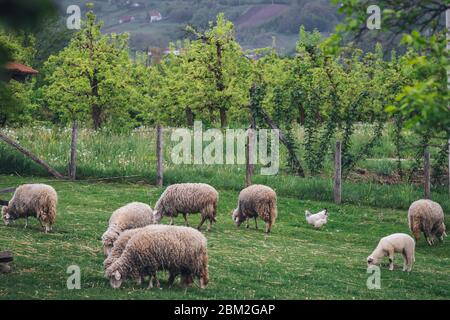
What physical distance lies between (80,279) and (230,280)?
243 centimetres

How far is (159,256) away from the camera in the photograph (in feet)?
39.2

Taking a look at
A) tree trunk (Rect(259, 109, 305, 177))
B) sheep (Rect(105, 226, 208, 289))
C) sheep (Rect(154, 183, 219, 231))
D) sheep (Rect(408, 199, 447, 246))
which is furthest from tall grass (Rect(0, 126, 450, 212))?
sheep (Rect(105, 226, 208, 289))

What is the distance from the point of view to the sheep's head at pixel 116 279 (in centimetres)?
1180

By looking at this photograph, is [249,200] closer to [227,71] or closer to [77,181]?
[77,181]

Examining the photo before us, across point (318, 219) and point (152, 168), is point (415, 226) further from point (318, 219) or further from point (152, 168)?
point (152, 168)

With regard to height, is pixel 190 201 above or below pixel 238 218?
above

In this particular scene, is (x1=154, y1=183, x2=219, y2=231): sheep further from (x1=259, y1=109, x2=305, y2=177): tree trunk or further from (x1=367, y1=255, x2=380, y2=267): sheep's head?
(x1=259, y1=109, x2=305, y2=177): tree trunk

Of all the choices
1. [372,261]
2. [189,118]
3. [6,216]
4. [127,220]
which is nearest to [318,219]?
[372,261]

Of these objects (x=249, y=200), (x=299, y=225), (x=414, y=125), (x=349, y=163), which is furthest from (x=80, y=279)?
(x=349, y=163)

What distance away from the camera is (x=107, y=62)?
35344mm

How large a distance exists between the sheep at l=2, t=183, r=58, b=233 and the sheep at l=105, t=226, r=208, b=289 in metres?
5.25

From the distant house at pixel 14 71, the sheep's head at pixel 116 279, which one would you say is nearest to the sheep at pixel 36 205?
the distant house at pixel 14 71

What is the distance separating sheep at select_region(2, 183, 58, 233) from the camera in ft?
55.5

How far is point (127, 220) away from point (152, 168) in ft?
35.9
